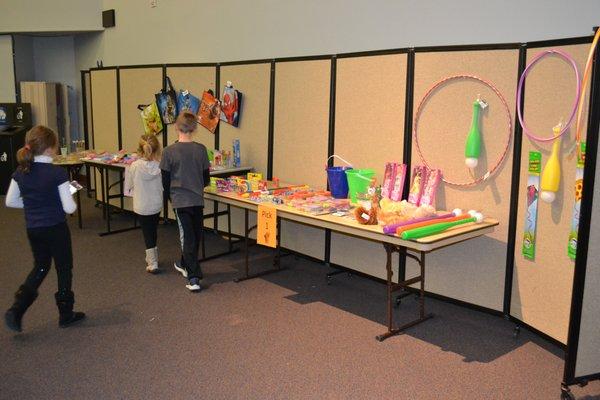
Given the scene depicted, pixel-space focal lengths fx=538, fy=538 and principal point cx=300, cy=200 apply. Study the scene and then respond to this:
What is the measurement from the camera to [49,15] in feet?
28.0

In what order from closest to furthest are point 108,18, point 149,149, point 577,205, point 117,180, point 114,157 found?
point 577,205 < point 149,149 < point 114,157 < point 117,180 < point 108,18

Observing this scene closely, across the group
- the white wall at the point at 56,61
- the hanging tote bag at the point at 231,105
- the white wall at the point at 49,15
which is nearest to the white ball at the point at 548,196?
the hanging tote bag at the point at 231,105

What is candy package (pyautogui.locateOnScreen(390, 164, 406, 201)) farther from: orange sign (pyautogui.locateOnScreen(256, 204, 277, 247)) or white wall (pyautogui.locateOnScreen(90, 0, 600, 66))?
white wall (pyautogui.locateOnScreen(90, 0, 600, 66))

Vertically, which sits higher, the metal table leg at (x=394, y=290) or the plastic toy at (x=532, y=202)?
the plastic toy at (x=532, y=202)

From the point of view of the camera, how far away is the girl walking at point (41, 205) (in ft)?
Result: 10.5

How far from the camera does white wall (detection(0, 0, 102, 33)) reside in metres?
8.52

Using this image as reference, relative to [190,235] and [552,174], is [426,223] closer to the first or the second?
[552,174]

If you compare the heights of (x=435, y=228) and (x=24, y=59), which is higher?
(x=24, y=59)

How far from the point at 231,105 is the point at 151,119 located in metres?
1.46

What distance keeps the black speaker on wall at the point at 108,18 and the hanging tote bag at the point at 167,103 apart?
9.67 ft

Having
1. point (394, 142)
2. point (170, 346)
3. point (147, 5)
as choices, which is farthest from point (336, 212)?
point (147, 5)

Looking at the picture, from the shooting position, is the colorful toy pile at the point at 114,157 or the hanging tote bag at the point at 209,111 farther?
the colorful toy pile at the point at 114,157

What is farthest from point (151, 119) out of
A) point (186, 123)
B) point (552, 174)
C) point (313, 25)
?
point (552, 174)

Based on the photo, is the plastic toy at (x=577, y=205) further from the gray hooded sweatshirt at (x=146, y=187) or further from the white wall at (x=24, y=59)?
the white wall at (x=24, y=59)
